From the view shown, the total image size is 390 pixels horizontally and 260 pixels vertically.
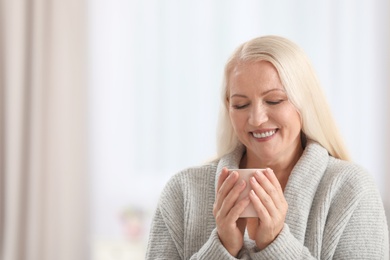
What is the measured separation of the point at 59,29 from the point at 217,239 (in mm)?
1910

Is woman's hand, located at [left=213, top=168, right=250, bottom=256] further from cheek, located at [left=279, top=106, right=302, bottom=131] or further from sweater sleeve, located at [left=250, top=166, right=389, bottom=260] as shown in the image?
cheek, located at [left=279, top=106, right=302, bottom=131]

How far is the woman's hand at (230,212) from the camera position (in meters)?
1.57

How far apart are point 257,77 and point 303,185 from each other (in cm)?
31

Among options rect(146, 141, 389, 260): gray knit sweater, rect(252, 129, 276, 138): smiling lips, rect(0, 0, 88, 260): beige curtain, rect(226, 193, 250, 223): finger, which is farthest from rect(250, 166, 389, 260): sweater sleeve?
rect(0, 0, 88, 260): beige curtain

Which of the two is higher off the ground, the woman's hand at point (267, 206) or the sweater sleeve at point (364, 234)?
the woman's hand at point (267, 206)

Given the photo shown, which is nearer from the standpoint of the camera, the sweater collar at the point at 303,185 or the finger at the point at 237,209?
the finger at the point at 237,209

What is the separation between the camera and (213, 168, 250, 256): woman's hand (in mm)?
1568

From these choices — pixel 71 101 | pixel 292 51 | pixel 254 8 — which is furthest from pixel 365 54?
pixel 71 101

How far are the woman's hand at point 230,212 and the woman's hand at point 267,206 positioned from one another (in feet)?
0.10

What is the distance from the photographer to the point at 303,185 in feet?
5.70

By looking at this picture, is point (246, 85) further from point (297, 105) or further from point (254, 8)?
point (254, 8)

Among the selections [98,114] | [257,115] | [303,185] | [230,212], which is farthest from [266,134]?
[98,114]

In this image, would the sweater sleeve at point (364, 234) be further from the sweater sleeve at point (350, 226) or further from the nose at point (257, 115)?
the nose at point (257, 115)

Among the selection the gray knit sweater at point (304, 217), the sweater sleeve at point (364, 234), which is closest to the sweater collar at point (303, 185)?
the gray knit sweater at point (304, 217)
